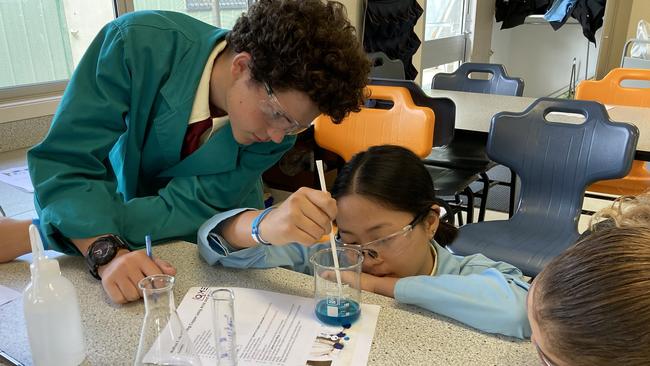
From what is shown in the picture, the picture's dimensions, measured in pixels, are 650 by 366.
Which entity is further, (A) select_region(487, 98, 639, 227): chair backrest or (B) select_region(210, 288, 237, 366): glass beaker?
(A) select_region(487, 98, 639, 227): chair backrest

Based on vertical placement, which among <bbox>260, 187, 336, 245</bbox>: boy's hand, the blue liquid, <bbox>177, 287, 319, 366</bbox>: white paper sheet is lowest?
<bbox>177, 287, 319, 366</bbox>: white paper sheet

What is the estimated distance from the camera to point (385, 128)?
84.4 inches

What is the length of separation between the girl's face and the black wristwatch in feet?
1.44

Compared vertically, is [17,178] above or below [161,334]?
below

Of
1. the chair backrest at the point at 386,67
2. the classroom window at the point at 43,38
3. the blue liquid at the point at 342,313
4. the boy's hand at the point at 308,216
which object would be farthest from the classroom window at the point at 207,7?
the blue liquid at the point at 342,313

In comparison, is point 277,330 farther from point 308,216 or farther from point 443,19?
point 443,19

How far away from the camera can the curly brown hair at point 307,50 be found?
2.98ft

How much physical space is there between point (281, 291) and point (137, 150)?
17.1 inches

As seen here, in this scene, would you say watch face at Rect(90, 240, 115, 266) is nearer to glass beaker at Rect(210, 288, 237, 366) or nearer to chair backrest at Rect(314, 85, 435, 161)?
glass beaker at Rect(210, 288, 237, 366)

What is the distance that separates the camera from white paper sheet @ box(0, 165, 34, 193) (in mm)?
1591

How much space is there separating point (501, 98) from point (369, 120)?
116 cm

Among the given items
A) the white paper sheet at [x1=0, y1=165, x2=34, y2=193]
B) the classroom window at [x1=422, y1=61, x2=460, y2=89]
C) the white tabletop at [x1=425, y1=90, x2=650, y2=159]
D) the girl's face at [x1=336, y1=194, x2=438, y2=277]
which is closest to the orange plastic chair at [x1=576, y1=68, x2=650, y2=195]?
the white tabletop at [x1=425, y1=90, x2=650, y2=159]

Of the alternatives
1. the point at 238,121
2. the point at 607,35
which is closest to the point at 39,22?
the point at 238,121

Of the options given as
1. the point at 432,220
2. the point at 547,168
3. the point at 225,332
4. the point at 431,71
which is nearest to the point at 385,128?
the point at 547,168
